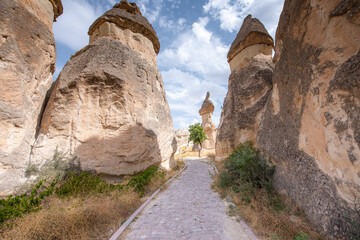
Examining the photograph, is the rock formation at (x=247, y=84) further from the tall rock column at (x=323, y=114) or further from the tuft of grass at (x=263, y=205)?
the tall rock column at (x=323, y=114)

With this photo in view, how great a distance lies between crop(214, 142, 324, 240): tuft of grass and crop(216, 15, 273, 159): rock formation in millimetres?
3791

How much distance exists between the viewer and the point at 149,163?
302 inches

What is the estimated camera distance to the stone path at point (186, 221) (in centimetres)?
304

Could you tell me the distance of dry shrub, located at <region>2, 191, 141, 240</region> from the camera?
2.58m

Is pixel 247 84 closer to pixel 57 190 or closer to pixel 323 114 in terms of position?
pixel 323 114

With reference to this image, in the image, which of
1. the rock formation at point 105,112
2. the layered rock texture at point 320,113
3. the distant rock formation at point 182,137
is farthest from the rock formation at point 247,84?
the distant rock formation at point 182,137

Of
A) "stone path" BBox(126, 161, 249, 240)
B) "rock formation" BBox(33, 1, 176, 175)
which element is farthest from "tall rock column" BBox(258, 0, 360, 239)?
"rock formation" BBox(33, 1, 176, 175)

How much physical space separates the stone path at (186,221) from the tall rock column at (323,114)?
1774 millimetres

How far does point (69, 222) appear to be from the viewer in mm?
2916

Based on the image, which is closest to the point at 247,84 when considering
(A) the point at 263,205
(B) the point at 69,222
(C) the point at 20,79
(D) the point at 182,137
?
(A) the point at 263,205

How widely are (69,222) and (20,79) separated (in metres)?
5.43

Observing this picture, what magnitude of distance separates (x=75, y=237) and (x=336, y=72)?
6.00 m

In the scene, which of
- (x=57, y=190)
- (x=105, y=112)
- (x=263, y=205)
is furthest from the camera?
(x=105, y=112)

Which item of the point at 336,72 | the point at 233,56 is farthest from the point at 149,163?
the point at 233,56
